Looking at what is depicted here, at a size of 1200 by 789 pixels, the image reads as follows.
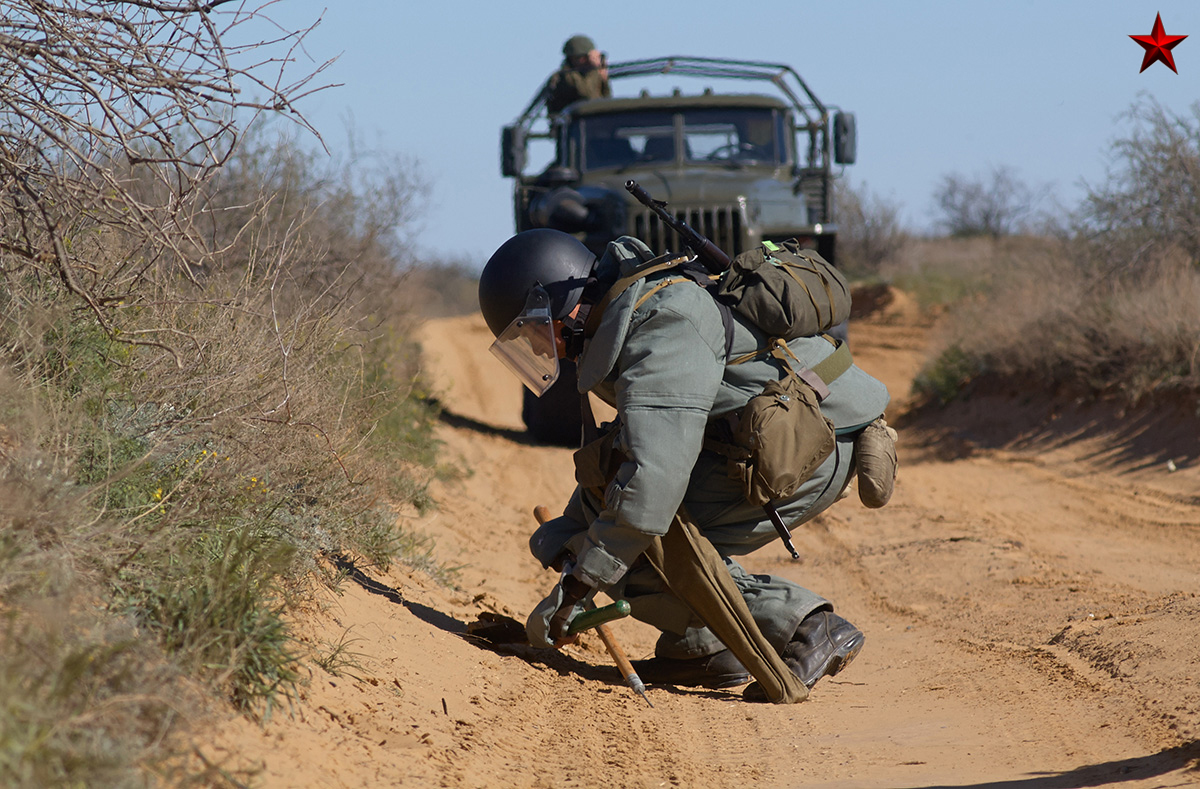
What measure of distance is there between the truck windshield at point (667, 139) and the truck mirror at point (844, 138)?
0.52 m

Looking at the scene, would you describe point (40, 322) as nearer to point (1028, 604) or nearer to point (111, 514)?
point (111, 514)

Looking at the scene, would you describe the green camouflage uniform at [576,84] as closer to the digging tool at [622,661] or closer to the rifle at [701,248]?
the rifle at [701,248]

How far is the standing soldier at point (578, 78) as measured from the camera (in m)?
10.1

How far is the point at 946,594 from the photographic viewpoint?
5059 millimetres

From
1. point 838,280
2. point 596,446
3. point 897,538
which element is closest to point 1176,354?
point 897,538

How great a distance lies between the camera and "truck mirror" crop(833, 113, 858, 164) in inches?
379

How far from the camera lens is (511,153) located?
9.77 meters

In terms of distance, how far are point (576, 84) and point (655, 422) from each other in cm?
750

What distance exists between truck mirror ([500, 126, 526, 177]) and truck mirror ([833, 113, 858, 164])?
2.80 metres

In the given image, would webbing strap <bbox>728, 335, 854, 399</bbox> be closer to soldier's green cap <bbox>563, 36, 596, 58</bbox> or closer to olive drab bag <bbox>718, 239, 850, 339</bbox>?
olive drab bag <bbox>718, 239, 850, 339</bbox>

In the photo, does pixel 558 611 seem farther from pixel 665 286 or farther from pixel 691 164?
pixel 691 164

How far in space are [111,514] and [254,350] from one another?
113cm

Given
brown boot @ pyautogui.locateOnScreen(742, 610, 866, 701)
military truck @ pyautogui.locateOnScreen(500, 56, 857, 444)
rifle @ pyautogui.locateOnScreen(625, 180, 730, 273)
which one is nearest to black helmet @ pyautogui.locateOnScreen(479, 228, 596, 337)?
rifle @ pyautogui.locateOnScreen(625, 180, 730, 273)

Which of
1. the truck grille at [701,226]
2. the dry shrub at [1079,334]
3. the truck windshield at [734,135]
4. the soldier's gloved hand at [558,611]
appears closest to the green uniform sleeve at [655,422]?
the soldier's gloved hand at [558,611]
